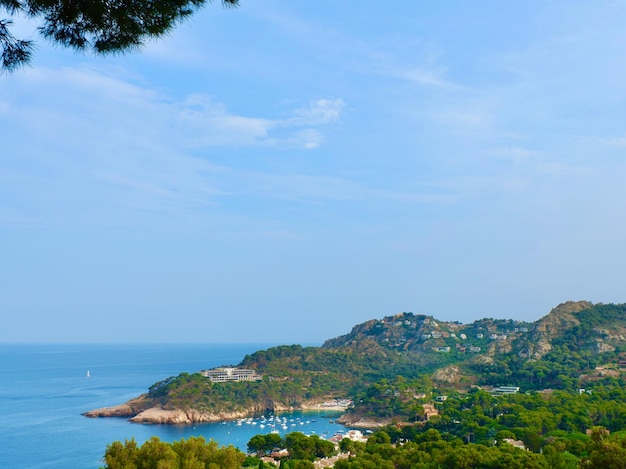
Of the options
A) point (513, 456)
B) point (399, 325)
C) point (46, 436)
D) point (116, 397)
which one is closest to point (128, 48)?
point (513, 456)

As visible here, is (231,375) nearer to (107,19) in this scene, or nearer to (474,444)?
(474,444)

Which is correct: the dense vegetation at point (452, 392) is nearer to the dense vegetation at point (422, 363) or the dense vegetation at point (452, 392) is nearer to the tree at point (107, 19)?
the dense vegetation at point (422, 363)

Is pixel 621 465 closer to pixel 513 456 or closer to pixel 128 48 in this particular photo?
pixel 513 456

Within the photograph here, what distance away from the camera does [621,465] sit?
1082cm

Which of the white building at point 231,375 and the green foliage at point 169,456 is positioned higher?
the green foliage at point 169,456

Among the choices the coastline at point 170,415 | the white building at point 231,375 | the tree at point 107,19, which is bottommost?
the coastline at point 170,415

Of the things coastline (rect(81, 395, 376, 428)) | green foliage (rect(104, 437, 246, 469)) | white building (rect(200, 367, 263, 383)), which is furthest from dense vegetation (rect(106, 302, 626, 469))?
white building (rect(200, 367, 263, 383))

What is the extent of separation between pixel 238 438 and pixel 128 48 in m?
37.3

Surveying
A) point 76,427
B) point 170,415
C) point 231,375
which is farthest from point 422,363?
point 76,427

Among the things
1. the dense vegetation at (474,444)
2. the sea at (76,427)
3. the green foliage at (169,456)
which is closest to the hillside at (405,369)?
the sea at (76,427)

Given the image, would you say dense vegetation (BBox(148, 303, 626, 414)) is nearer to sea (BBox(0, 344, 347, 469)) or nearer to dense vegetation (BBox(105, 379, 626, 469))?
sea (BBox(0, 344, 347, 469))

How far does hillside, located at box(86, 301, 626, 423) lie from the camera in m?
46.8

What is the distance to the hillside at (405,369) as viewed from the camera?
4681 cm

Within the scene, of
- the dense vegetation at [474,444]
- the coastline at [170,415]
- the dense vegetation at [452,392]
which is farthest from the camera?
the coastline at [170,415]
